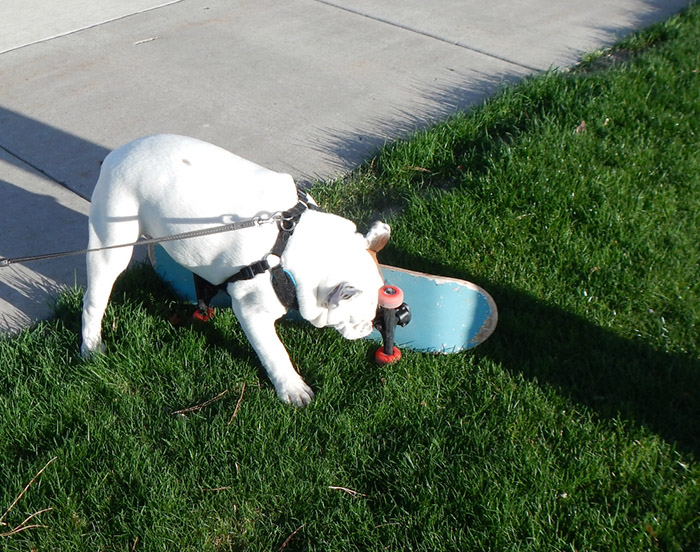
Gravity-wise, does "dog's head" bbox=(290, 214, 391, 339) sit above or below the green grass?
above

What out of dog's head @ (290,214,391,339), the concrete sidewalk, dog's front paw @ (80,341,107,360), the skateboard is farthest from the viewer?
the concrete sidewalk

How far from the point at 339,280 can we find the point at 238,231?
44 cm

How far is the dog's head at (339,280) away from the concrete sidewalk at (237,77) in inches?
59.1

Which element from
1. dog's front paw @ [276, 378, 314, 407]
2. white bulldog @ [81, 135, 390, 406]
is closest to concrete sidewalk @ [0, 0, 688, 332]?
white bulldog @ [81, 135, 390, 406]

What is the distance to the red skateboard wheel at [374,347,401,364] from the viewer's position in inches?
130

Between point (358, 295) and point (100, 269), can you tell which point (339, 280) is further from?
point (100, 269)

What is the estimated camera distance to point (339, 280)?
2.82 meters

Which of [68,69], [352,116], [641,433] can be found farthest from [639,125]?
[68,69]

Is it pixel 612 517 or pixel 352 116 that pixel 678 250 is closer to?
pixel 612 517

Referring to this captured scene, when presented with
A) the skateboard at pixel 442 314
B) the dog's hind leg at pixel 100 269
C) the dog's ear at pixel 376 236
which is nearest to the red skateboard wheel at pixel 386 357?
the skateboard at pixel 442 314

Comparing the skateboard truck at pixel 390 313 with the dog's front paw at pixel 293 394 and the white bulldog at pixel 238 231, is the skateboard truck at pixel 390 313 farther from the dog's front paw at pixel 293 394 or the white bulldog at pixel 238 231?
the dog's front paw at pixel 293 394

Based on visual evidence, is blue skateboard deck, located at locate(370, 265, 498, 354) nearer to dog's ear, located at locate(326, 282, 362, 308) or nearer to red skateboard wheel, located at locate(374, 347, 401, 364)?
red skateboard wheel, located at locate(374, 347, 401, 364)

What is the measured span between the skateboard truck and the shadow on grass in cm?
50

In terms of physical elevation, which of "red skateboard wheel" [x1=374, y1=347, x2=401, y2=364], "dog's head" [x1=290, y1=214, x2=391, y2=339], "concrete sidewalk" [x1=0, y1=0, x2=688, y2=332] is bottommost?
"red skateboard wheel" [x1=374, y1=347, x2=401, y2=364]
